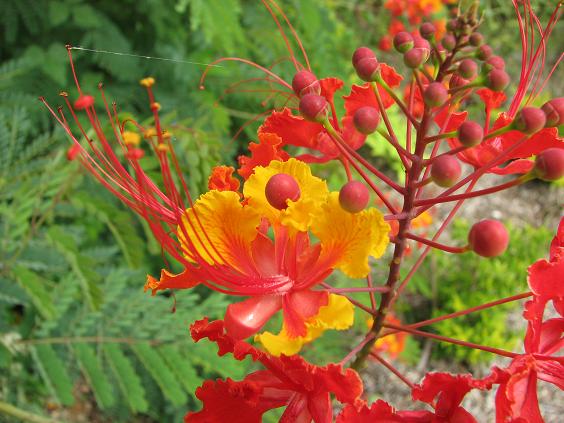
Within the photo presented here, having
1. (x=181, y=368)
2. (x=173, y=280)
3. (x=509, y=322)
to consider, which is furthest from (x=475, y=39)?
(x=509, y=322)

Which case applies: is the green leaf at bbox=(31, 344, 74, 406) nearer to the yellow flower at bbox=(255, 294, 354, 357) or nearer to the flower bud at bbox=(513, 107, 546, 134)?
the yellow flower at bbox=(255, 294, 354, 357)

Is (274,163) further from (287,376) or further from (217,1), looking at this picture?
(217,1)

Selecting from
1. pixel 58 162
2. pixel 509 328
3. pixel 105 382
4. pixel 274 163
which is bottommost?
pixel 509 328

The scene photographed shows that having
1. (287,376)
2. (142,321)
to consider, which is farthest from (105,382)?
(287,376)

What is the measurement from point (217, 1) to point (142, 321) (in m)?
1.28

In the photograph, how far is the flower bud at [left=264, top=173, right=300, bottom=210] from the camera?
40.3 inches

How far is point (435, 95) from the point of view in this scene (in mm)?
973

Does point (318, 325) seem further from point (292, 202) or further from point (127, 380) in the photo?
point (127, 380)

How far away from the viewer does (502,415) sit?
1001 millimetres

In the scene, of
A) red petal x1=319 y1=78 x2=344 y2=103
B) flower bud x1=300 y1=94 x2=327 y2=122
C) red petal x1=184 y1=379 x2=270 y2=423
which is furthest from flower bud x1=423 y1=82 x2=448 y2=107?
red petal x1=184 y1=379 x2=270 y2=423

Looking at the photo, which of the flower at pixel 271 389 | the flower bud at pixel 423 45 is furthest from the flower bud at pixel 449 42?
the flower at pixel 271 389

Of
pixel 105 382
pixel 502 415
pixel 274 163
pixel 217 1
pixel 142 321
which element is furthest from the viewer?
pixel 217 1

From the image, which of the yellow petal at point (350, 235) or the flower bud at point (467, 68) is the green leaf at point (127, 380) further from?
the flower bud at point (467, 68)

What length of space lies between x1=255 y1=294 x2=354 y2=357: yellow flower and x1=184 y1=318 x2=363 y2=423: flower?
0.02 m
